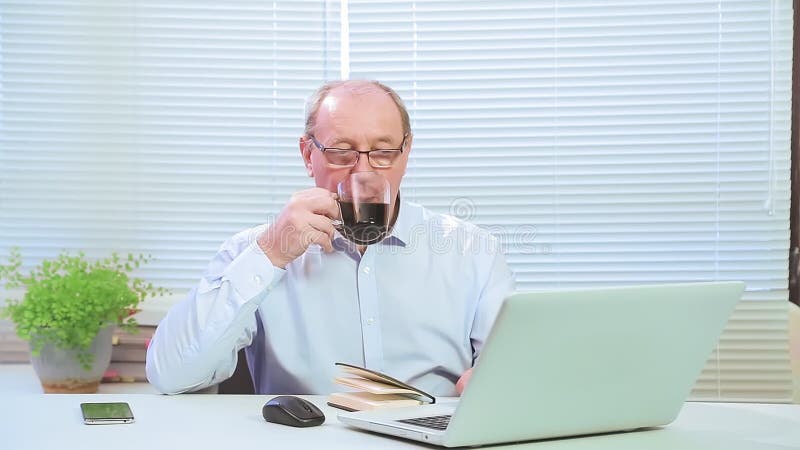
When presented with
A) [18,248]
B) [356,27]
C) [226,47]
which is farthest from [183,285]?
[356,27]

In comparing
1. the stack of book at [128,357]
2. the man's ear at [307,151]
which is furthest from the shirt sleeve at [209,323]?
the stack of book at [128,357]

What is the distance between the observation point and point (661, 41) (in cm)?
296

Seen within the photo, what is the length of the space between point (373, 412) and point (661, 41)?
201 cm

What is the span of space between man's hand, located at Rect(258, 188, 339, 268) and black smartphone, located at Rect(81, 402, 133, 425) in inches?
17.2

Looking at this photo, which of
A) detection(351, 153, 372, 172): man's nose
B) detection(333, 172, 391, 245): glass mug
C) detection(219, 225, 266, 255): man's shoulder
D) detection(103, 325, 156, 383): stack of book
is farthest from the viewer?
detection(103, 325, 156, 383): stack of book

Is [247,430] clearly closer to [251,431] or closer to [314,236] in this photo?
[251,431]

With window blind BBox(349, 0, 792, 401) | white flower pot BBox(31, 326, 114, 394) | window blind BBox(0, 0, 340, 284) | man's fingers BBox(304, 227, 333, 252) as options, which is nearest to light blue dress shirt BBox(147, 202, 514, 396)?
man's fingers BBox(304, 227, 333, 252)

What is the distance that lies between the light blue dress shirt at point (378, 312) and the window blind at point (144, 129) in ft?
3.23

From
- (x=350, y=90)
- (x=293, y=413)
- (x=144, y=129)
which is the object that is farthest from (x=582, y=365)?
(x=144, y=129)

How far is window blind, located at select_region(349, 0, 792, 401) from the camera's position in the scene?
293 centimetres

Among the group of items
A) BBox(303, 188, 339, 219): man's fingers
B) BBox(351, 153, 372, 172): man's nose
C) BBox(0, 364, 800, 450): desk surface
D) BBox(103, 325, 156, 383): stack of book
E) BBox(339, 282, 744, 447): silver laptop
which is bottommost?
BBox(103, 325, 156, 383): stack of book

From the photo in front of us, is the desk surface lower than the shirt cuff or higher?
lower

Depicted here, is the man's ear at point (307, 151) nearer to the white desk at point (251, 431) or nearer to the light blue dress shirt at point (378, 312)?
the light blue dress shirt at point (378, 312)

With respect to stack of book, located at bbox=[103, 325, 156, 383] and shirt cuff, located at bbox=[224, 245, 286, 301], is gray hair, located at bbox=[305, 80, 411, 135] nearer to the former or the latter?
shirt cuff, located at bbox=[224, 245, 286, 301]
